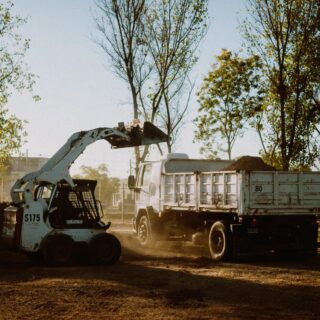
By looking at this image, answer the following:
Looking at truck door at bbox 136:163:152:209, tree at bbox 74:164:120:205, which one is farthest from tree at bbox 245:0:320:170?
tree at bbox 74:164:120:205

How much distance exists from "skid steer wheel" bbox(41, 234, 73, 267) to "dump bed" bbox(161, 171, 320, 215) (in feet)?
12.6

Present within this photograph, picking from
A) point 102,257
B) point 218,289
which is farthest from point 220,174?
point 218,289

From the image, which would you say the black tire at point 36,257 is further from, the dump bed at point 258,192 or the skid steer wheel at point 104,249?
the dump bed at point 258,192

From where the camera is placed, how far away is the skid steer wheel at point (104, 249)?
13.4 meters

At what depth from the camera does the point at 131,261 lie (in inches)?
573

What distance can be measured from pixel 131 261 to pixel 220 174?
325 cm

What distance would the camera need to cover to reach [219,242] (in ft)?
48.1

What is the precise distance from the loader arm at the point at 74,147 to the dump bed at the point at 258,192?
6.08 ft

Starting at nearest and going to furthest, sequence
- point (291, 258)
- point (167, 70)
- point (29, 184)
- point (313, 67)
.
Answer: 1. point (29, 184)
2. point (291, 258)
3. point (313, 67)
4. point (167, 70)

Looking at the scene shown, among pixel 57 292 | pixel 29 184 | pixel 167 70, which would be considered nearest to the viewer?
pixel 57 292

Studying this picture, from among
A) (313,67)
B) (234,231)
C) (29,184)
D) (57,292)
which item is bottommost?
(57,292)

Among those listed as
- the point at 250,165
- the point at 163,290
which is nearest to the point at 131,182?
the point at 250,165

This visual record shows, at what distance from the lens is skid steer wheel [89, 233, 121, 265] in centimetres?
1338

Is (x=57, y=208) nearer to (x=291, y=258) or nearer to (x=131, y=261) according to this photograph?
(x=131, y=261)
